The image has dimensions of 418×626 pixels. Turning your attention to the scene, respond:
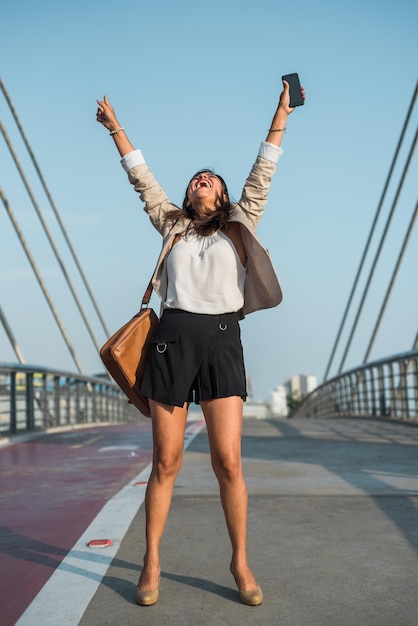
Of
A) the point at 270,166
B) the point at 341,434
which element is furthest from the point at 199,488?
the point at 341,434

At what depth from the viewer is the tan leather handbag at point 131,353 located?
2.71 meters

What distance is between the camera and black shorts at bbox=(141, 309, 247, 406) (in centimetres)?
264

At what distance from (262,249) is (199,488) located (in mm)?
2382

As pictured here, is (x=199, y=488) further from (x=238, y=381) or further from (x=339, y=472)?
(x=238, y=381)

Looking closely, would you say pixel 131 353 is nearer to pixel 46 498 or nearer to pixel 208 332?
pixel 208 332

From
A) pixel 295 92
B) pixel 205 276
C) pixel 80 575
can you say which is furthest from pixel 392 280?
pixel 80 575

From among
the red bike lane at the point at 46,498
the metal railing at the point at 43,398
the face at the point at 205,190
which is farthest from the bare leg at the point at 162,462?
the metal railing at the point at 43,398

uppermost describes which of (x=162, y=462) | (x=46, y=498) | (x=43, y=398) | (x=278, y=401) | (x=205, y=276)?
(x=205, y=276)

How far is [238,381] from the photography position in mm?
2674

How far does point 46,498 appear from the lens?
4668 mm

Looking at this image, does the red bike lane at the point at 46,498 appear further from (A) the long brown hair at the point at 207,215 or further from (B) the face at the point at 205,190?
(B) the face at the point at 205,190

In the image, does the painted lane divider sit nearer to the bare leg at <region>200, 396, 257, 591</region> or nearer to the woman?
the woman

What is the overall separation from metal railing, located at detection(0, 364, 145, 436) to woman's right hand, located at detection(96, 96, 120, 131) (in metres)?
6.49

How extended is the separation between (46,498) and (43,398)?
7.19m
